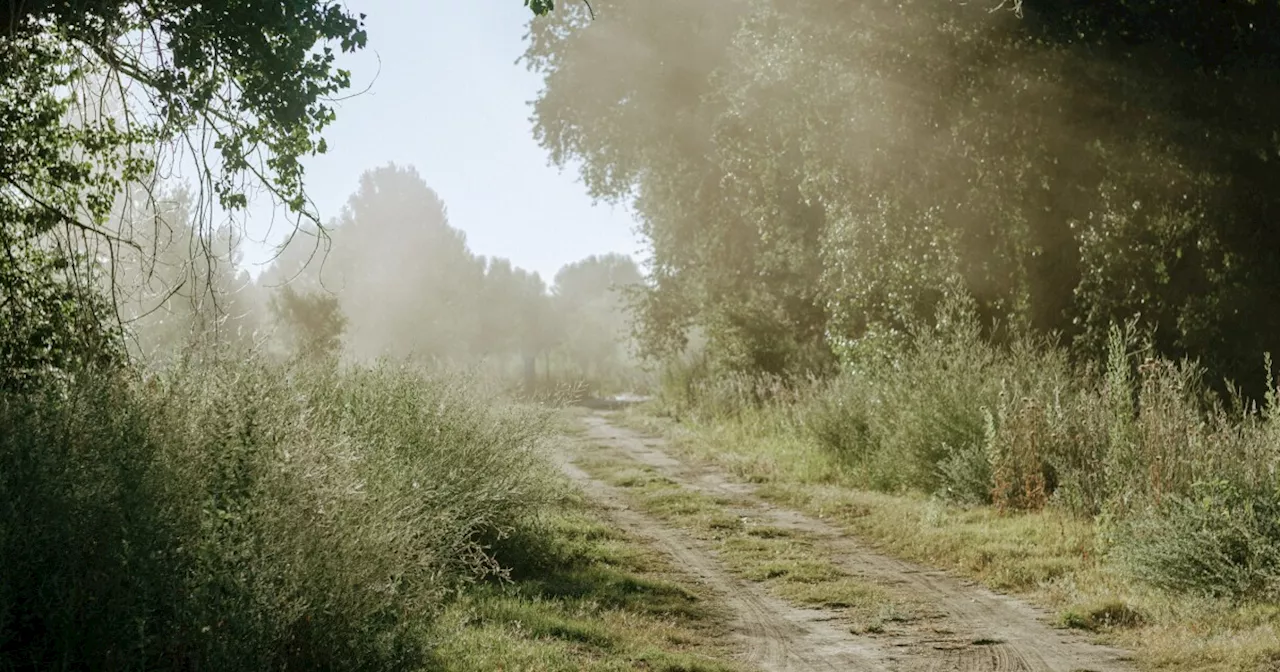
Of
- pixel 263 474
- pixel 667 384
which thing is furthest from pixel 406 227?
pixel 263 474

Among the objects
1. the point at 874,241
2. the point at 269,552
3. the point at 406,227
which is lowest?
the point at 269,552

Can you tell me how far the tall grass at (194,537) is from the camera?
4.23 m

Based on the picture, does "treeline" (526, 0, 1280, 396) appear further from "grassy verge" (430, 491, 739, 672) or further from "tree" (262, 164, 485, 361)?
"tree" (262, 164, 485, 361)

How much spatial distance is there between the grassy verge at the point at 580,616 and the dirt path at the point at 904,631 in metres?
0.30

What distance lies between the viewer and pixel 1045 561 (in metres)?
8.84

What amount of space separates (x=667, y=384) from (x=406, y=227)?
44.0 m

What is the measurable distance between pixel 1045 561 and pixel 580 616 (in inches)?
152

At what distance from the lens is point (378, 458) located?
7.55 meters

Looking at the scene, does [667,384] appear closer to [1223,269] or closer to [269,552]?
[1223,269]

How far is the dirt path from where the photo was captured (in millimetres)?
6590

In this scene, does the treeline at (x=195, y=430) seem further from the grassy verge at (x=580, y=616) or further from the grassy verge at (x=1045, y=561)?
the grassy verge at (x=1045, y=561)

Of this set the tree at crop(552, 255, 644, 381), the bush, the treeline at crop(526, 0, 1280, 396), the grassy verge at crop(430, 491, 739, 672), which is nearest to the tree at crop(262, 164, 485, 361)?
the tree at crop(552, 255, 644, 381)

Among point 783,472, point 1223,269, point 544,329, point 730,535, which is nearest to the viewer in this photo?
point 730,535

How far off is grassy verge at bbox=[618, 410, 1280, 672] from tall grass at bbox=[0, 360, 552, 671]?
4.40 metres
